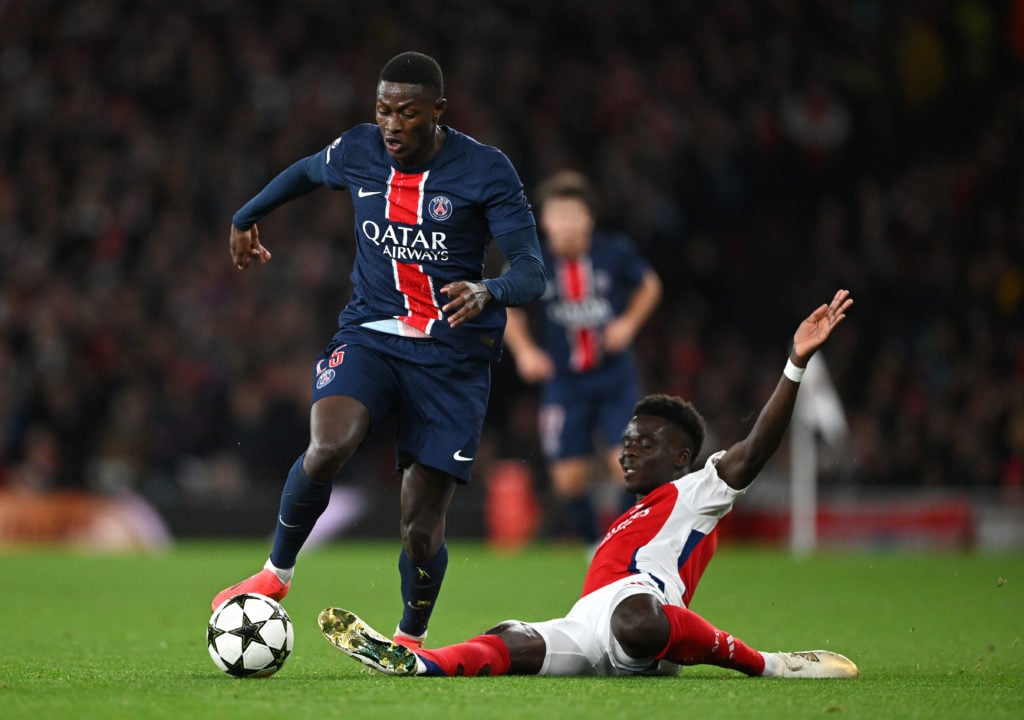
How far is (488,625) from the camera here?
286 inches

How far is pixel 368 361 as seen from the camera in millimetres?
5383

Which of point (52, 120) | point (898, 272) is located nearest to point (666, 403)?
point (898, 272)

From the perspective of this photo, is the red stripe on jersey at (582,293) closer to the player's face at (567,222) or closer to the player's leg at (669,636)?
the player's face at (567,222)

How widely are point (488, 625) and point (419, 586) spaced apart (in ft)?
5.96

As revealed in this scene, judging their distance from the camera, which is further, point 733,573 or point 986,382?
point 986,382

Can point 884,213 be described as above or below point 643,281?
above

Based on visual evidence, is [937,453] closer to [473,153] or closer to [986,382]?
[986,382]

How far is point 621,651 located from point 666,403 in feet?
3.46

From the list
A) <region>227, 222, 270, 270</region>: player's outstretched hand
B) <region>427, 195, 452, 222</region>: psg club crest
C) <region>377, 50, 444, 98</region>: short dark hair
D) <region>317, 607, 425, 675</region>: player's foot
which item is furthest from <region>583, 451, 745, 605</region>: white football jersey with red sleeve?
<region>227, 222, 270, 270</region>: player's outstretched hand

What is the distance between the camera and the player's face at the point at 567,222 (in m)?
9.16

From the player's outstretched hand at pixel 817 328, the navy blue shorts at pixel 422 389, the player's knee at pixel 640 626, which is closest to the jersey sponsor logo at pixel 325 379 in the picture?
the navy blue shorts at pixel 422 389

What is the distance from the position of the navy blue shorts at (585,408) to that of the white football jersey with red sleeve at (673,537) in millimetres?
4097

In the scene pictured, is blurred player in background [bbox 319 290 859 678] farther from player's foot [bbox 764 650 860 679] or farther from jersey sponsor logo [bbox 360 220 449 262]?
jersey sponsor logo [bbox 360 220 449 262]

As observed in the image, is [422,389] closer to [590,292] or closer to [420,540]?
[420,540]
